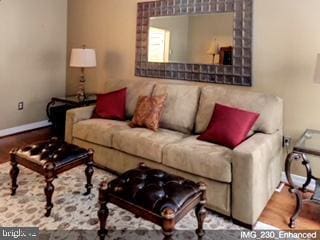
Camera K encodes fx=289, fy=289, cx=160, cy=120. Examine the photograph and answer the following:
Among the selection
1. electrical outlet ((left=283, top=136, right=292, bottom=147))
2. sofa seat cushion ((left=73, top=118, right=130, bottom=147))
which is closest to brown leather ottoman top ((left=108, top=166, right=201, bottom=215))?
sofa seat cushion ((left=73, top=118, right=130, bottom=147))

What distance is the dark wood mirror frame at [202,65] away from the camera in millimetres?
3043

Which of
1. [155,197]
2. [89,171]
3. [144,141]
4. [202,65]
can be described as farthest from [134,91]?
[155,197]

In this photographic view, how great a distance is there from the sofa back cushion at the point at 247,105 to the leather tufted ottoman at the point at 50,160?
3.95 ft

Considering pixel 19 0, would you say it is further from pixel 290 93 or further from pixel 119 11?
pixel 290 93

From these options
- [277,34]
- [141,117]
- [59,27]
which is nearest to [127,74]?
[141,117]

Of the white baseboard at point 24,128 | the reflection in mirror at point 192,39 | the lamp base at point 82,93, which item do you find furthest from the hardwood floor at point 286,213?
the white baseboard at point 24,128

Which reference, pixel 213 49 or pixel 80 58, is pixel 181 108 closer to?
pixel 213 49

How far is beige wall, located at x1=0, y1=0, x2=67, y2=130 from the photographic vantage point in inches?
164

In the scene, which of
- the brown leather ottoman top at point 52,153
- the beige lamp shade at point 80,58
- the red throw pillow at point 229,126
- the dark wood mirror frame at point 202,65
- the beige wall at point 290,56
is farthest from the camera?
the beige lamp shade at point 80,58

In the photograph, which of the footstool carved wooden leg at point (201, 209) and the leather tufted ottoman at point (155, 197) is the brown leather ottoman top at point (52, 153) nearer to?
the leather tufted ottoman at point (155, 197)

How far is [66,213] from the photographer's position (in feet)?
7.59

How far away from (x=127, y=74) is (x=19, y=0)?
74.6 inches

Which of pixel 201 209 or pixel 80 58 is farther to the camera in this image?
pixel 80 58

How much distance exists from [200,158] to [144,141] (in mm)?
621
